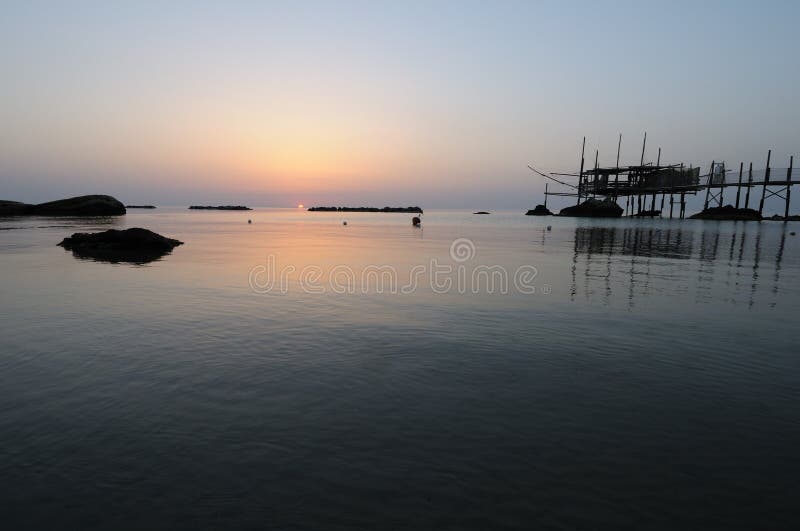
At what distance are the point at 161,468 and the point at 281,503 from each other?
1579 mm

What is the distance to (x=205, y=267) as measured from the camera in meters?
23.3

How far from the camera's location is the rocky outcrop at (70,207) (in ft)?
308

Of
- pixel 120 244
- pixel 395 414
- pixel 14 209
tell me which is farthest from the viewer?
pixel 14 209

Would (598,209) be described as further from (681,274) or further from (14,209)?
(14,209)

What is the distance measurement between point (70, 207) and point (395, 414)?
119 meters

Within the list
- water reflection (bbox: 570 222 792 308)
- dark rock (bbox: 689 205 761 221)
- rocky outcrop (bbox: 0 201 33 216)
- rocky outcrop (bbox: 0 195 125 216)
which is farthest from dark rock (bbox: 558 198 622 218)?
rocky outcrop (bbox: 0 201 33 216)

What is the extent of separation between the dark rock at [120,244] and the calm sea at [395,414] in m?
14.7

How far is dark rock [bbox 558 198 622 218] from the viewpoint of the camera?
132 m

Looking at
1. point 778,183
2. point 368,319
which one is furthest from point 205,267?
point 778,183

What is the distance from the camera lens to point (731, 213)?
11131cm

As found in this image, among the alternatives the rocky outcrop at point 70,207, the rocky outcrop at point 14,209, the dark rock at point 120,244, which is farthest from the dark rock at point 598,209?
the rocky outcrop at point 14,209

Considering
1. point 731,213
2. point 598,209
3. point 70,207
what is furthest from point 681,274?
point 598,209

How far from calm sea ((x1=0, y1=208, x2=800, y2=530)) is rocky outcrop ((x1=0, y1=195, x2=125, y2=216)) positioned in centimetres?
10256

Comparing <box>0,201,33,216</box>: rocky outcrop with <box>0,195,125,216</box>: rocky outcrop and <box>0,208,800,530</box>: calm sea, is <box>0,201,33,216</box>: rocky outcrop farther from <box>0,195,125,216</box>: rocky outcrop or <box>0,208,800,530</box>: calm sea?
<box>0,208,800,530</box>: calm sea
